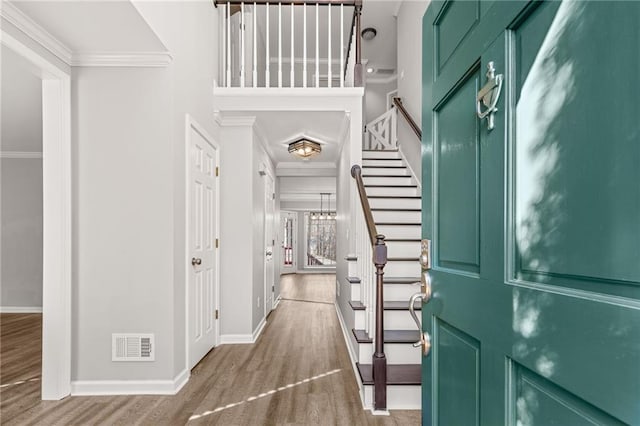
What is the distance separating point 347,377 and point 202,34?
330 cm

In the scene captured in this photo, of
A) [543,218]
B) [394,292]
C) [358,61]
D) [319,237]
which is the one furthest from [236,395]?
[319,237]

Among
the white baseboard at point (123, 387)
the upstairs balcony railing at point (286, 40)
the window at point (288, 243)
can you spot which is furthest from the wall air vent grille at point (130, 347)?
the window at point (288, 243)

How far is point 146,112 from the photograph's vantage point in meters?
2.69

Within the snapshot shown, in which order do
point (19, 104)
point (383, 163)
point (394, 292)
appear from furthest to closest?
point (383, 163) → point (19, 104) → point (394, 292)

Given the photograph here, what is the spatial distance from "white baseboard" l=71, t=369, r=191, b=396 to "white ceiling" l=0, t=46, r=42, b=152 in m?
2.28

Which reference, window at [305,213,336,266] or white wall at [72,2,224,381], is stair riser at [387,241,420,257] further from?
window at [305,213,336,266]

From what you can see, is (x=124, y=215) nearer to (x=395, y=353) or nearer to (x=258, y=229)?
(x=258, y=229)

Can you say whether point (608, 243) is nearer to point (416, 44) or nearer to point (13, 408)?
point (13, 408)

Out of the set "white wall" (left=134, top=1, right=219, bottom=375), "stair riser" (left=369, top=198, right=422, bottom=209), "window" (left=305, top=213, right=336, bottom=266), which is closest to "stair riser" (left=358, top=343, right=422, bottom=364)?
"white wall" (left=134, top=1, right=219, bottom=375)

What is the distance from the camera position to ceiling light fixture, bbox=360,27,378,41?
264 inches

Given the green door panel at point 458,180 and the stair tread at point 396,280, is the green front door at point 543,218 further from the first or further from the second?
the stair tread at point 396,280

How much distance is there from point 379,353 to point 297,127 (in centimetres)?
283

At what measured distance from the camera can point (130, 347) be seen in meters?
2.64

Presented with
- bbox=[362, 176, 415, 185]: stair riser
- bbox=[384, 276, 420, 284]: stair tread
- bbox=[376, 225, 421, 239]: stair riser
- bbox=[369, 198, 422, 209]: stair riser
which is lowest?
bbox=[384, 276, 420, 284]: stair tread
